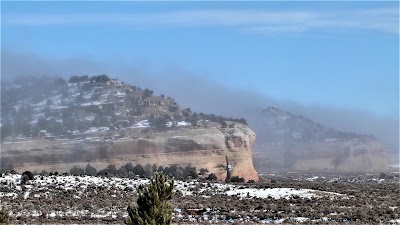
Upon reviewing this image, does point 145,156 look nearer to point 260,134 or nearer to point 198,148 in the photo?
point 198,148

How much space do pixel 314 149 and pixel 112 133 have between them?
69.8 m

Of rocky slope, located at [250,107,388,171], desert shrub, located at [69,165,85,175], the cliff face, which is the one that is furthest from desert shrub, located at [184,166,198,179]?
rocky slope, located at [250,107,388,171]

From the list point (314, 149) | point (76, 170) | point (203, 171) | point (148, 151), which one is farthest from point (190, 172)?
point (314, 149)

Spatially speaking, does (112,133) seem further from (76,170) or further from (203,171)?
(203,171)

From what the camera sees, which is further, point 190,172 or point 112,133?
point 112,133

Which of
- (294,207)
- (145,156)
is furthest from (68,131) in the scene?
(294,207)

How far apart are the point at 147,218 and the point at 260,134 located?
13630 cm

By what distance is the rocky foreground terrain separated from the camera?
120 ft

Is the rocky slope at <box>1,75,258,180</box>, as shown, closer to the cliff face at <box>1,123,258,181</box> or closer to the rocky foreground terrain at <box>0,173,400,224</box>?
the cliff face at <box>1,123,258,181</box>

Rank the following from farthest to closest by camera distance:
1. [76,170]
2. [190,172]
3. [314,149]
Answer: [314,149] → [76,170] → [190,172]

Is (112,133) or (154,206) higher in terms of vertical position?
(112,133)

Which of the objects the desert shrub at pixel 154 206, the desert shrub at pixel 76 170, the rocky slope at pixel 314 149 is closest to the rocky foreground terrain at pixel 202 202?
the desert shrub at pixel 154 206

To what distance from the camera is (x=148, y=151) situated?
9056 centimetres

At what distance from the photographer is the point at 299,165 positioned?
151m
